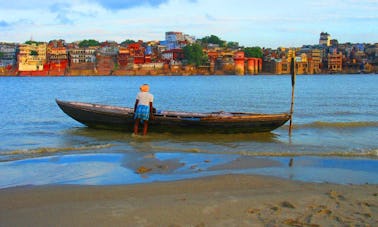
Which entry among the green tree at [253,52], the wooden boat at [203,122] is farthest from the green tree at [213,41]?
the wooden boat at [203,122]

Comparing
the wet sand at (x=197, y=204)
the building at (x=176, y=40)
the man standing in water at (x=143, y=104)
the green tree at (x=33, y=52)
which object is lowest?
the wet sand at (x=197, y=204)

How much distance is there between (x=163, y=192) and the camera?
6.20m

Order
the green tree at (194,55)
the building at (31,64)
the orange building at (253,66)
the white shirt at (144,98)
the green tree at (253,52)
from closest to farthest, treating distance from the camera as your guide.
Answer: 1. the white shirt at (144,98)
2. the building at (31,64)
3. the green tree at (194,55)
4. the orange building at (253,66)
5. the green tree at (253,52)

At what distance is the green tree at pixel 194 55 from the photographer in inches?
5044

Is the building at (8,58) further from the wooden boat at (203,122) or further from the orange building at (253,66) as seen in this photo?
the wooden boat at (203,122)

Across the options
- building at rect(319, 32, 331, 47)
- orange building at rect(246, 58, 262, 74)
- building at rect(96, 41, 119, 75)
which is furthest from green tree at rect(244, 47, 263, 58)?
building at rect(319, 32, 331, 47)

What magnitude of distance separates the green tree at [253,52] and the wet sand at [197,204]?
460ft

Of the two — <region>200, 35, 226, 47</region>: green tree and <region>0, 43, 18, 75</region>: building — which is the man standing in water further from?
<region>200, 35, 226, 47</region>: green tree

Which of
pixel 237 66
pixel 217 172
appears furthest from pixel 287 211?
pixel 237 66

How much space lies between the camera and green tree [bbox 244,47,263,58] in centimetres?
14450

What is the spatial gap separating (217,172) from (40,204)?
3078 mm

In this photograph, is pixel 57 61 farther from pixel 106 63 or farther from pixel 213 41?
pixel 213 41

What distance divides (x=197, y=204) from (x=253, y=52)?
468 ft

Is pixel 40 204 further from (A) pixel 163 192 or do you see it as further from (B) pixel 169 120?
(B) pixel 169 120
